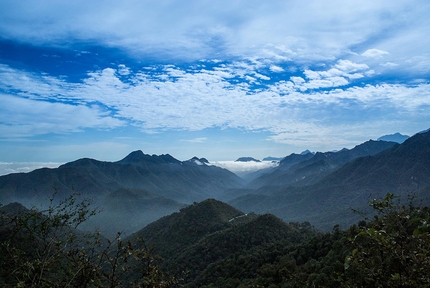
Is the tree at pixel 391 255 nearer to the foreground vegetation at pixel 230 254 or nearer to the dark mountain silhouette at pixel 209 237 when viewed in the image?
the foreground vegetation at pixel 230 254

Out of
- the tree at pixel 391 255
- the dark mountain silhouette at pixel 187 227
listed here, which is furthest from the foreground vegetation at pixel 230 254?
the dark mountain silhouette at pixel 187 227

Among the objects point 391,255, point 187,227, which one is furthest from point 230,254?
point 391,255

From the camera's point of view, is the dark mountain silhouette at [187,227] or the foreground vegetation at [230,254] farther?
the dark mountain silhouette at [187,227]

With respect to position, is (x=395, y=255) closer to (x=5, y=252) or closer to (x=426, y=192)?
(x=5, y=252)

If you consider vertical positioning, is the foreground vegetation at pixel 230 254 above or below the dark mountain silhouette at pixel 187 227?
above

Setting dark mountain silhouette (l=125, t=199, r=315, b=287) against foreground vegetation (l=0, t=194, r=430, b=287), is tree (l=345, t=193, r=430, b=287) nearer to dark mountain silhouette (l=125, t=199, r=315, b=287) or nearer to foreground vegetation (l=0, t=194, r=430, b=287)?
foreground vegetation (l=0, t=194, r=430, b=287)

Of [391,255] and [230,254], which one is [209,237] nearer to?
[230,254]

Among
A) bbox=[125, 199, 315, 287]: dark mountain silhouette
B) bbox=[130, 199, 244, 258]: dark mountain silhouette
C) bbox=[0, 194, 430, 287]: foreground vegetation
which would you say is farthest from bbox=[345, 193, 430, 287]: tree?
bbox=[130, 199, 244, 258]: dark mountain silhouette

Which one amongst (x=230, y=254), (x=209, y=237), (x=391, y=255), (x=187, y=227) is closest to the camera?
(x=391, y=255)

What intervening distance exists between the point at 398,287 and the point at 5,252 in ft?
35.5

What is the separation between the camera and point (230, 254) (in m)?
72.1

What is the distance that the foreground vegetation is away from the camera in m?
6.76

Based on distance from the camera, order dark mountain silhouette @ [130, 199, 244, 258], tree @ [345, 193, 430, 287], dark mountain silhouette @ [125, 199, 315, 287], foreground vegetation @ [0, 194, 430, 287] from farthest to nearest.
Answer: dark mountain silhouette @ [130, 199, 244, 258] < dark mountain silhouette @ [125, 199, 315, 287] < foreground vegetation @ [0, 194, 430, 287] < tree @ [345, 193, 430, 287]

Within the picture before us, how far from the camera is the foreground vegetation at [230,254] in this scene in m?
6.76
